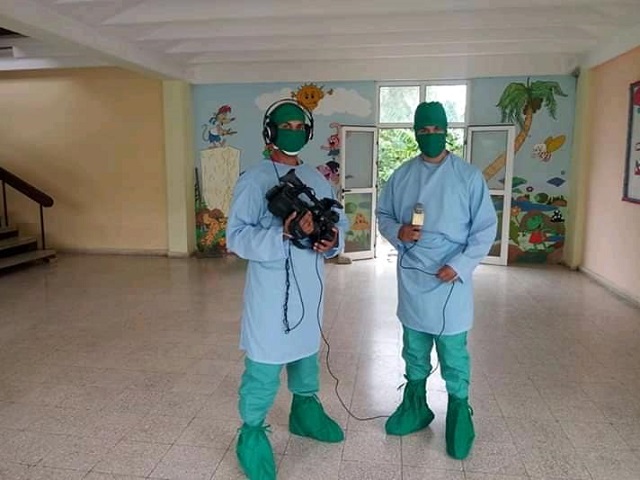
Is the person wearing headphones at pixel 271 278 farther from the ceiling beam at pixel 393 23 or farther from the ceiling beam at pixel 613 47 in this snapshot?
the ceiling beam at pixel 613 47

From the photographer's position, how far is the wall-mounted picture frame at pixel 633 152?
4973mm

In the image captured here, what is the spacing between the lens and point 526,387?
3111mm

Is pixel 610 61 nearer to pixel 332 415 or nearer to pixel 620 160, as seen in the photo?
pixel 620 160

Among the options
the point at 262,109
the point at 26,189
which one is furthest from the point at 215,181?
the point at 26,189

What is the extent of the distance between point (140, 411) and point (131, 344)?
115cm

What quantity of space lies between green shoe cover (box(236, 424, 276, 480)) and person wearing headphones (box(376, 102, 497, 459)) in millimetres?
852

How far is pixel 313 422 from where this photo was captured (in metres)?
2.49

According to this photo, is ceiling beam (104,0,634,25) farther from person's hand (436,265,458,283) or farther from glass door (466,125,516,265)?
person's hand (436,265,458,283)

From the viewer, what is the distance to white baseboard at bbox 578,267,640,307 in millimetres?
4951

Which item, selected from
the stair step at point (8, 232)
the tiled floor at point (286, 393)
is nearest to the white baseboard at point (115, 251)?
the stair step at point (8, 232)

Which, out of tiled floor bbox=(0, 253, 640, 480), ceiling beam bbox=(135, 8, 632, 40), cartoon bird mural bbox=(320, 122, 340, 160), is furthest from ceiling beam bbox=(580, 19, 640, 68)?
cartoon bird mural bbox=(320, 122, 340, 160)

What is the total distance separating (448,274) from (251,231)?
35.0 inches

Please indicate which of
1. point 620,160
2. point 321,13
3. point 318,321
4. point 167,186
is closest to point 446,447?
point 318,321

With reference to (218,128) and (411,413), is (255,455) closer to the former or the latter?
(411,413)
